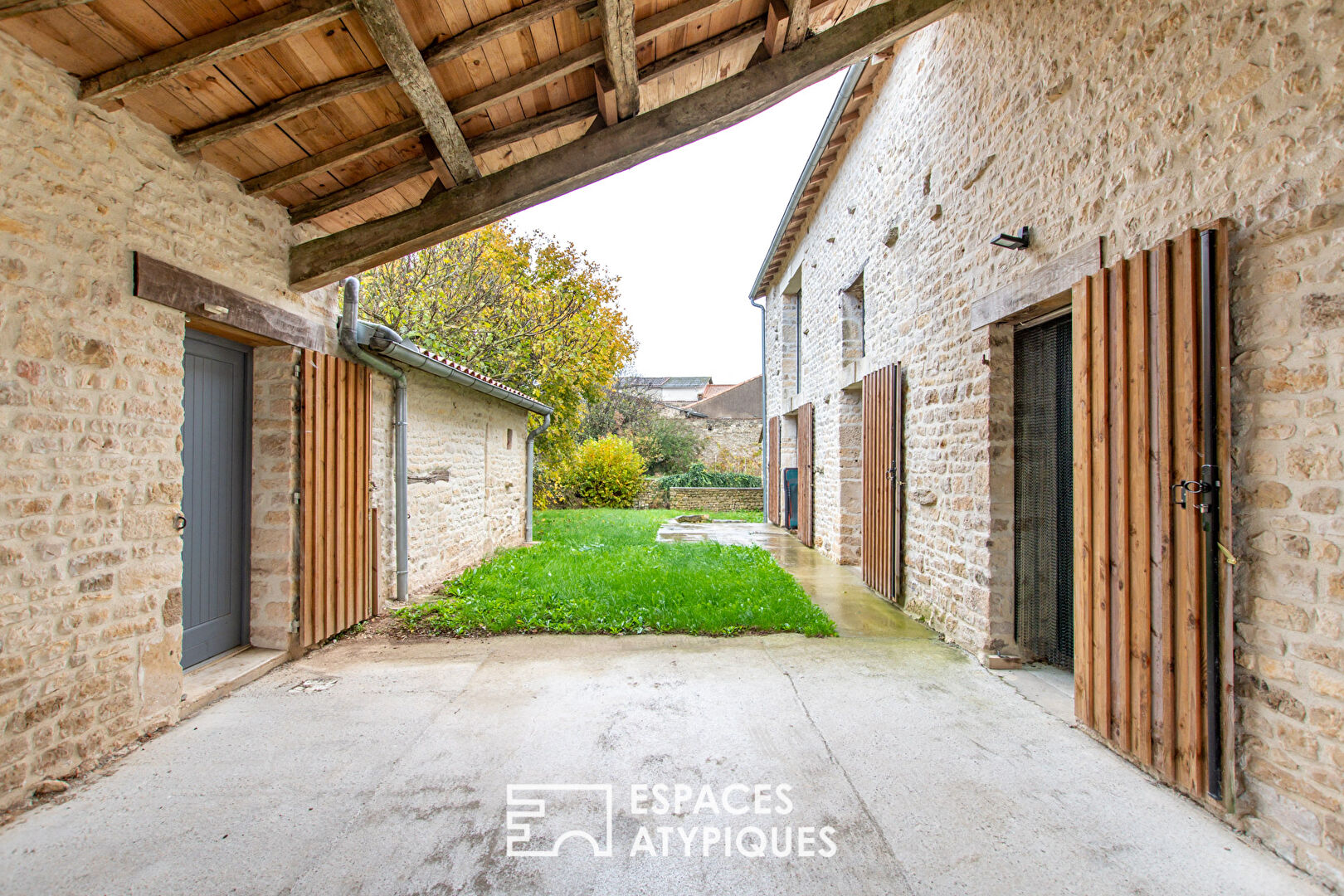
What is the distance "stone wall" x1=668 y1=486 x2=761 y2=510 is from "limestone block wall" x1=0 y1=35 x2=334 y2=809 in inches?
533

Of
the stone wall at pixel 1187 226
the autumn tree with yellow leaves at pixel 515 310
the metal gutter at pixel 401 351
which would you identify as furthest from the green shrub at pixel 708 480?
the stone wall at pixel 1187 226

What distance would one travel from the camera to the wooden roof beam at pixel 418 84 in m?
2.53

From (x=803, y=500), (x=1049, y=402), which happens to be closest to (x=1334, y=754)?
(x=1049, y=402)

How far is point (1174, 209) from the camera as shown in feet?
8.25

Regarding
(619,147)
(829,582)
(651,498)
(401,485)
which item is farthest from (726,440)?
(619,147)

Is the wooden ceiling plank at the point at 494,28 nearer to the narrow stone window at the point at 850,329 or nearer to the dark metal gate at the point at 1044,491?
the dark metal gate at the point at 1044,491

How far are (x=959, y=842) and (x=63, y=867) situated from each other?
322cm

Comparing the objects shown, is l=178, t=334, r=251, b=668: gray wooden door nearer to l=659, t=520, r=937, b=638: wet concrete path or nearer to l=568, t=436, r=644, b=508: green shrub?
l=659, t=520, r=937, b=638: wet concrete path

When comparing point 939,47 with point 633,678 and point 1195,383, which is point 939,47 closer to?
point 1195,383

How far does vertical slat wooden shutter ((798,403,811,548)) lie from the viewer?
9719mm

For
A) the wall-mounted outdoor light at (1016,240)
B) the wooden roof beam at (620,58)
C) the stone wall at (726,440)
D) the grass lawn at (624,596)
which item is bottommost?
the grass lawn at (624,596)

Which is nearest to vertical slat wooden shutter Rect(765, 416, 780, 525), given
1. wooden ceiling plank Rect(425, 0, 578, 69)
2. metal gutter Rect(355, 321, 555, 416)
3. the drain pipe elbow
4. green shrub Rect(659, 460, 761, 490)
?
green shrub Rect(659, 460, 761, 490)

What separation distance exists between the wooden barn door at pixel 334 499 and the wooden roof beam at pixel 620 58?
106 inches

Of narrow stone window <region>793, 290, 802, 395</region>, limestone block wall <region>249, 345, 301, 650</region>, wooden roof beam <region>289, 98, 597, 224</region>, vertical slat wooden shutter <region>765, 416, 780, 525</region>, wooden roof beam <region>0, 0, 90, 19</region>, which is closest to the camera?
wooden roof beam <region>0, 0, 90, 19</region>
